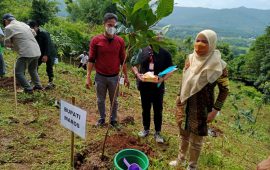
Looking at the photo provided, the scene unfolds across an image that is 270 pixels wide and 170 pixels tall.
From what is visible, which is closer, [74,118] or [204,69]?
[74,118]

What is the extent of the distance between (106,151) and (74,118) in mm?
893

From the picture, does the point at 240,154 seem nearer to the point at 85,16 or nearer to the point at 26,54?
the point at 26,54

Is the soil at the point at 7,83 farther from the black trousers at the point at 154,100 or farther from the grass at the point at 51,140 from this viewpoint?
the black trousers at the point at 154,100

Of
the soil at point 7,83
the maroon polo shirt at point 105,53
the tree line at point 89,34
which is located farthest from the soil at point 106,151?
the soil at point 7,83

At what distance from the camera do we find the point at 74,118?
2760 mm

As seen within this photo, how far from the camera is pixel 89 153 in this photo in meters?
3.47

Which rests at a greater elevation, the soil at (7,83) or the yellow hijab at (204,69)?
the yellow hijab at (204,69)

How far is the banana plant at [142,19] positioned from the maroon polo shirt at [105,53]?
1145 millimetres

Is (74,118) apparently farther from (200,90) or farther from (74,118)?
(200,90)

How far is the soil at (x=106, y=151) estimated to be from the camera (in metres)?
3.18

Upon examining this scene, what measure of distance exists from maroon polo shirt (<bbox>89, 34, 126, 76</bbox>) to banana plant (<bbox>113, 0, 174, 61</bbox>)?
1.15m

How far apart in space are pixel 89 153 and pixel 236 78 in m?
33.7

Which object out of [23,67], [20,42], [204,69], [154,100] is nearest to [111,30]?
[154,100]

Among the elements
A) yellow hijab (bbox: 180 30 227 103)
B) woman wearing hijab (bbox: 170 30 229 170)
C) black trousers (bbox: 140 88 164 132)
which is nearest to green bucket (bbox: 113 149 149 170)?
woman wearing hijab (bbox: 170 30 229 170)
